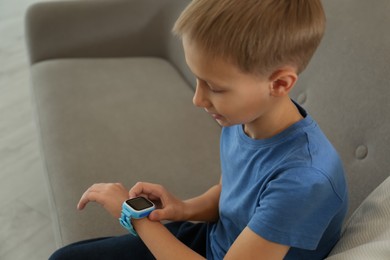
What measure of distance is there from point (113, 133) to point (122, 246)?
508 millimetres

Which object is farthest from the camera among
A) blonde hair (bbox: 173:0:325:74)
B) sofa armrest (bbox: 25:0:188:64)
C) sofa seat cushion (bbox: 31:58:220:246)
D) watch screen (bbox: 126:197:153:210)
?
sofa armrest (bbox: 25:0:188:64)

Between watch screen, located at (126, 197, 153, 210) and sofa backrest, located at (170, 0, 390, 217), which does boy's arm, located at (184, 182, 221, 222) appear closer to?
watch screen, located at (126, 197, 153, 210)

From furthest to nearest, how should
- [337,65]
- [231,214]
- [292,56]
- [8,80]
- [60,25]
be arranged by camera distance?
[8,80], [60,25], [337,65], [231,214], [292,56]

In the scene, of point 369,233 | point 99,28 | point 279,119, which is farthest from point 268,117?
point 99,28

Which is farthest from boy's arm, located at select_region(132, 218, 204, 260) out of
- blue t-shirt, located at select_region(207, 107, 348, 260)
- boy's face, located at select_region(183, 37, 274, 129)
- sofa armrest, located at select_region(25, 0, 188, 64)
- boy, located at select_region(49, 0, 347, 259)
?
sofa armrest, located at select_region(25, 0, 188, 64)

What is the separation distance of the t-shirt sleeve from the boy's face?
12 centimetres

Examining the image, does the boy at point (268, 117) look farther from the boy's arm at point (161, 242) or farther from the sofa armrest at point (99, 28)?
the sofa armrest at point (99, 28)

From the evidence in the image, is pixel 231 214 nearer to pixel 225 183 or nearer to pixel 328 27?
pixel 225 183

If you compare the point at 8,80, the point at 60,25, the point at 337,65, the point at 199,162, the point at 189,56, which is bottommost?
the point at 8,80

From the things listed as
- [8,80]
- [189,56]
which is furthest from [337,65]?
[8,80]

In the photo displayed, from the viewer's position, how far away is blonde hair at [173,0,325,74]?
67 cm

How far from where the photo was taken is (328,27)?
3.86 feet

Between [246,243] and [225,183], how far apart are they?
0.65 ft

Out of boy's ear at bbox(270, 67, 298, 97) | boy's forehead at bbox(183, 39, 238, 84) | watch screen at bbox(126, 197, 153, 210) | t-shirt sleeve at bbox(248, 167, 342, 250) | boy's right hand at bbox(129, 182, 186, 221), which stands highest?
boy's forehead at bbox(183, 39, 238, 84)
